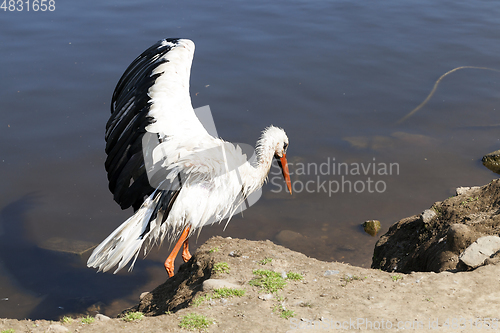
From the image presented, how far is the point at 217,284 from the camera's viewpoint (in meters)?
3.56

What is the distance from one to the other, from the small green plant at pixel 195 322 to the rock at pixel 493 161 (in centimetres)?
618

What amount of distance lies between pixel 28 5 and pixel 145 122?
10743 mm

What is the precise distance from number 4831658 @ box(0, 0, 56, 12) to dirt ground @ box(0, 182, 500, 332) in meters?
11.2

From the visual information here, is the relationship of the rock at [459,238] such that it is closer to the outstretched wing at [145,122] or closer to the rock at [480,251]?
the rock at [480,251]

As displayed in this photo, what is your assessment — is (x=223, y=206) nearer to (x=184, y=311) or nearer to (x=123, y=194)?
(x=123, y=194)

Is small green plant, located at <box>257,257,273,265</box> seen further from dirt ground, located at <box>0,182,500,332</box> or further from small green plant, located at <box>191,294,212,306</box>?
small green plant, located at <box>191,294,212,306</box>

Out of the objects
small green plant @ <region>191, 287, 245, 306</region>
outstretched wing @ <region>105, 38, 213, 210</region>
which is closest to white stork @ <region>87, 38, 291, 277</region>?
outstretched wing @ <region>105, 38, 213, 210</region>

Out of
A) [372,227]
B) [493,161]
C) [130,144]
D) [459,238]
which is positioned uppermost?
[130,144]

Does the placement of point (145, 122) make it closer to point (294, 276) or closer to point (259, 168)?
point (259, 168)

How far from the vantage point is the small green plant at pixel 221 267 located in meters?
3.80

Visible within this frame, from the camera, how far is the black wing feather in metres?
4.31

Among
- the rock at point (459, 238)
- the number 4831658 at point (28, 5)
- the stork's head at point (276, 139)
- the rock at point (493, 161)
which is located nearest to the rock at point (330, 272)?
the rock at point (459, 238)

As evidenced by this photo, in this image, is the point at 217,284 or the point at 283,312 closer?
the point at 283,312

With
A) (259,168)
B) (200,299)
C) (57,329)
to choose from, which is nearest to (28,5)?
(259,168)
